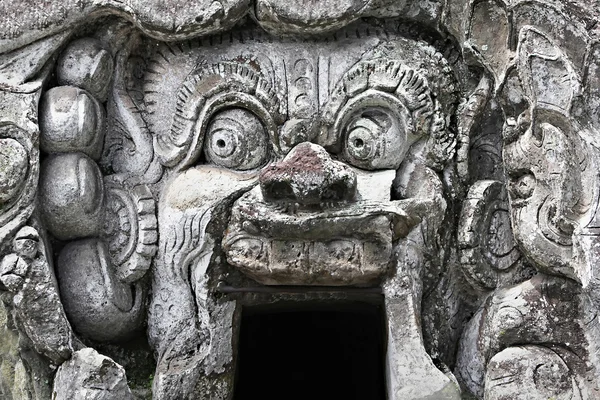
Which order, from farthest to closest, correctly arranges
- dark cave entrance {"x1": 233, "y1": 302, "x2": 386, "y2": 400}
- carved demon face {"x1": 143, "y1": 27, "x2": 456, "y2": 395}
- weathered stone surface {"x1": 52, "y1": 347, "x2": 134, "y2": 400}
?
dark cave entrance {"x1": 233, "y1": 302, "x2": 386, "y2": 400}
carved demon face {"x1": 143, "y1": 27, "x2": 456, "y2": 395}
weathered stone surface {"x1": 52, "y1": 347, "x2": 134, "y2": 400}

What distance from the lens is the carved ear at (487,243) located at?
9.75 feet

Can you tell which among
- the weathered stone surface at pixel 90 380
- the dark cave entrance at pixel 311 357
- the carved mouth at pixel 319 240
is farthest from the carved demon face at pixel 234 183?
the dark cave entrance at pixel 311 357

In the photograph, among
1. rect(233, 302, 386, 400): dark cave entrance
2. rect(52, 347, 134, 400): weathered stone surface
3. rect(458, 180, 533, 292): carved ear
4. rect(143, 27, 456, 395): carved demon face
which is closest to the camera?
rect(52, 347, 134, 400): weathered stone surface

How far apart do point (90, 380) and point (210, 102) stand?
93 centimetres

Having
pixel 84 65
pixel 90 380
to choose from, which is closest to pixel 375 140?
pixel 84 65

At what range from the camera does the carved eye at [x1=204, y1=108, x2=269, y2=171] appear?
304 cm

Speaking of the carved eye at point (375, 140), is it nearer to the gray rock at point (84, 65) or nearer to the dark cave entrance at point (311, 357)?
the gray rock at point (84, 65)

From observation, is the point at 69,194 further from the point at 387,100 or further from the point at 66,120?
the point at 387,100

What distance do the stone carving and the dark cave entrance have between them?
1322mm

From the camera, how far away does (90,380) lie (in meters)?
2.75

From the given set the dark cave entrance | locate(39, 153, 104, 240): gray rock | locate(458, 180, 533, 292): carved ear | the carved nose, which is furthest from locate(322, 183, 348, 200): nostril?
the dark cave entrance

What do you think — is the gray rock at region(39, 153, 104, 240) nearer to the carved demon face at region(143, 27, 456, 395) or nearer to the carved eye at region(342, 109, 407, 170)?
the carved demon face at region(143, 27, 456, 395)

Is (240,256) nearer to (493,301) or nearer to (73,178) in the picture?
(73,178)

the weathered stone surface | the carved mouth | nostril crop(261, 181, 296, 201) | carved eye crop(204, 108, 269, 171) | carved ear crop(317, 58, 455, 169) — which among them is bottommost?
the weathered stone surface
